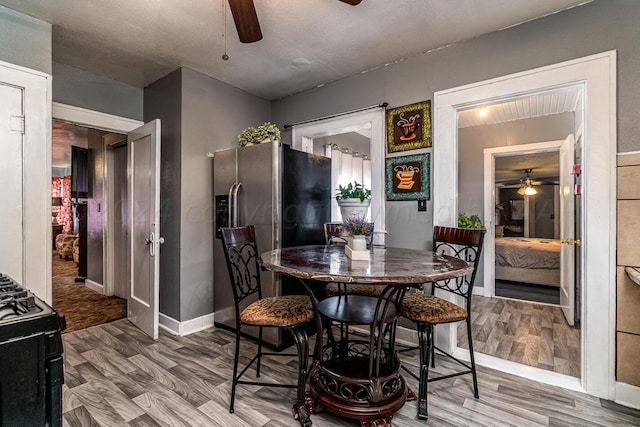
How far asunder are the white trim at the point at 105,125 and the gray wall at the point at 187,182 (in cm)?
32

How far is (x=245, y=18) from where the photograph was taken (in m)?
1.57

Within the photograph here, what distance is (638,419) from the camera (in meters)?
1.72

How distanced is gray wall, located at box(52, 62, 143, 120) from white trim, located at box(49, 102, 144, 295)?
0.06 meters

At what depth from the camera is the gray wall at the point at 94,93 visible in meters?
2.82

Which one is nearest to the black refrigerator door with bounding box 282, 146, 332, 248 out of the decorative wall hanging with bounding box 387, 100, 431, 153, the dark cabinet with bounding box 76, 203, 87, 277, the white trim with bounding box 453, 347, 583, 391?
the decorative wall hanging with bounding box 387, 100, 431, 153

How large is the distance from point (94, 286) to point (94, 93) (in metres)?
2.93

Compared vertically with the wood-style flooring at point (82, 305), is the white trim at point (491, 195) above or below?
above

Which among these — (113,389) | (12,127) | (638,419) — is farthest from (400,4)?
(113,389)

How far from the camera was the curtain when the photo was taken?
8305 millimetres

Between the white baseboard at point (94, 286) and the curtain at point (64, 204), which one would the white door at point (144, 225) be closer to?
the white baseboard at point (94, 286)

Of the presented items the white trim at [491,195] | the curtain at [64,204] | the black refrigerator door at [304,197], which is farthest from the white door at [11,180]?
the curtain at [64,204]

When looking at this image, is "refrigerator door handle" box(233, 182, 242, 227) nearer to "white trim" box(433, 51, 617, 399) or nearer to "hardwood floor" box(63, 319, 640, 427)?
"hardwood floor" box(63, 319, 640, 427)

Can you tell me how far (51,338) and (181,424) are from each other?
119cm

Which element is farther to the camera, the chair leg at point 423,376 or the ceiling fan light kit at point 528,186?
the ceiling fan light kit at point 528,186
